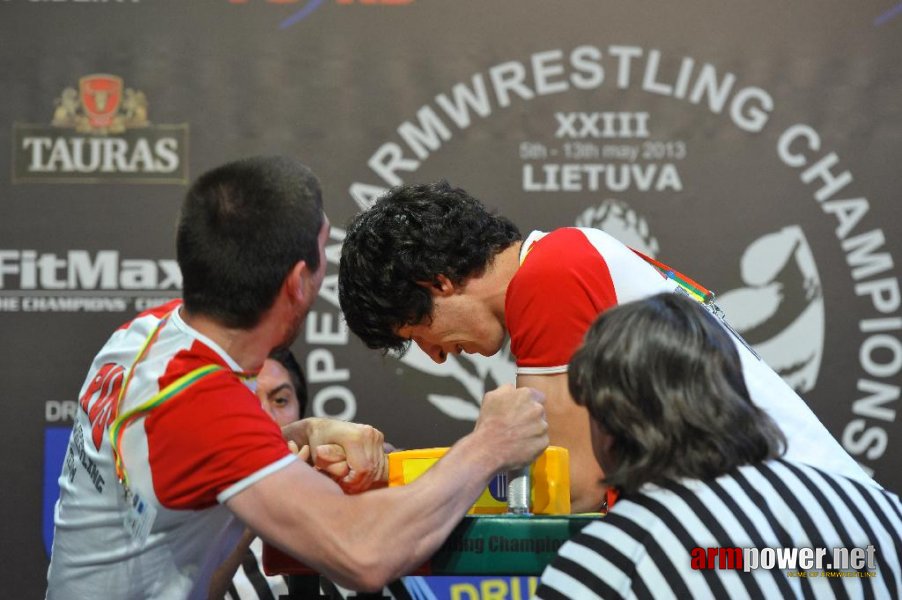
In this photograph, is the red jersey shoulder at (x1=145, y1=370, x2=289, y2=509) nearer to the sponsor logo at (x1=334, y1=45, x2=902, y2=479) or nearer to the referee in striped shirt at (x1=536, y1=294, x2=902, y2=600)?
the referee in striped shirt at (x1=536, y1=294, x2=902, y2=600)

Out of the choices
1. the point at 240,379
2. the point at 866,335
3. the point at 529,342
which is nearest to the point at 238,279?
the point at 240,379

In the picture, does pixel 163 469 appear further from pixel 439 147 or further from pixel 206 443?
pixel 439 147

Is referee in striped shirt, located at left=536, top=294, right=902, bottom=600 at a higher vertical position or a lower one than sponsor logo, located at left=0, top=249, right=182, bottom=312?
lower

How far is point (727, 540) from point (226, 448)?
2.18ft

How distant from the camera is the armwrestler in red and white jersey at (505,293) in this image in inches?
68.7

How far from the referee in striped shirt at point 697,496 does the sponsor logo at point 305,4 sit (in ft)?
6.45

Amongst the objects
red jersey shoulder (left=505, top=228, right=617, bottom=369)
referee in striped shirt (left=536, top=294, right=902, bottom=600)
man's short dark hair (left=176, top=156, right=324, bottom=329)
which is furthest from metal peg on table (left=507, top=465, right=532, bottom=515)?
man's short dark hair (left=176, top=156, right=324, bottom=329)

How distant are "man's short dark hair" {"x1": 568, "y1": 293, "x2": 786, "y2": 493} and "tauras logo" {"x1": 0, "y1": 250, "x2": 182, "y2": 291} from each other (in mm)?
1992

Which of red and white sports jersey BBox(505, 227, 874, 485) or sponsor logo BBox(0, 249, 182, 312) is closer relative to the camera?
red and white sports jersey BBox(505, 227, 874, 485)

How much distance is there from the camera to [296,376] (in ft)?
9.69

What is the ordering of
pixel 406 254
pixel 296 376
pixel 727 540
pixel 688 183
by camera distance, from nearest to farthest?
pixel 727 540
pixel 406 254
pixel 296 376
pixel 688 183

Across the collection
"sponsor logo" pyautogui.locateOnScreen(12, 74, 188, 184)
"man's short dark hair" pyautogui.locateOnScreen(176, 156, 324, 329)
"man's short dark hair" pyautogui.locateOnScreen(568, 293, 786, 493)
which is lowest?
"man's short dark hair" pyautogui.locateOnScreen(568, 293, 786, 493)

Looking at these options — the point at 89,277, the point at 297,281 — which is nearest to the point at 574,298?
the point at 297,281

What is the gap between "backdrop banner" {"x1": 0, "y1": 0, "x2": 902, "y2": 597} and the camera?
9.98 ft
